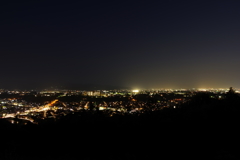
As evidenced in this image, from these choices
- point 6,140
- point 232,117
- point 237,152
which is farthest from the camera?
point 232,117

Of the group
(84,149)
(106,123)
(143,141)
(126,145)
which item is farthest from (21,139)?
(143,141)

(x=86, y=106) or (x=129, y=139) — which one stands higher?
(x=129, y=139)

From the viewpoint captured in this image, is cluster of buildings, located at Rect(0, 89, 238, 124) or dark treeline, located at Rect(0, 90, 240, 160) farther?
cluster of buildings, located at Rect(0, 89, 238, 124)

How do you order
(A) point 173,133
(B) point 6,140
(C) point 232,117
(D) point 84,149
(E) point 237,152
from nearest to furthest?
(E) point 237,152 → (D) point 84,149 → (A) point 173,133 → (B) point 6,140 → (C) point 232,117

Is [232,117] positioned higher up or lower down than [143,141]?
higher up

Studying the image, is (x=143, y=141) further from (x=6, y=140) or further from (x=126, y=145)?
(x=6, y=140)

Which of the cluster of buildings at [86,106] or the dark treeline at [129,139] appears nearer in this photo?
the dark treeline at [129,139]

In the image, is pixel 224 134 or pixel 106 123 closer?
pixel 224 134

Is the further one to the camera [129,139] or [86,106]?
[86,106]
